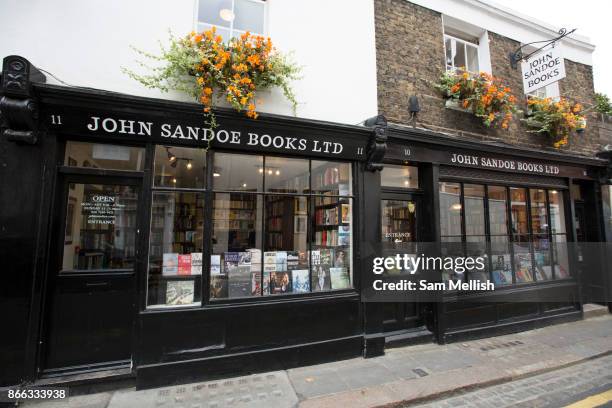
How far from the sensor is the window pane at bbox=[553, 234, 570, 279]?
7621 mm

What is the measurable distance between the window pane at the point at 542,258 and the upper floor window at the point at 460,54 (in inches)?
175

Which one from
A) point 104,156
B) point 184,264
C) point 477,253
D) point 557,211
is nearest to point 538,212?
point 557,211

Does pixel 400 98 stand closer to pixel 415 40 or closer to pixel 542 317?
pixel 415 40

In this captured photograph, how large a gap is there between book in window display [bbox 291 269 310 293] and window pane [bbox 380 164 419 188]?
7.62ft

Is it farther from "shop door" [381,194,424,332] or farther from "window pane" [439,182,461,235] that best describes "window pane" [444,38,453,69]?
"shop door" [381,194,424,332]

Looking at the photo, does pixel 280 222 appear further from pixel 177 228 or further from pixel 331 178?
pixel 177 228

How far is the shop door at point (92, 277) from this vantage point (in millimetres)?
4035

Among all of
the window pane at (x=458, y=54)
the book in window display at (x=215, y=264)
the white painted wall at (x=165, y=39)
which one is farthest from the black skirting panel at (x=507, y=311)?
the window pane at (x=458, y=54)

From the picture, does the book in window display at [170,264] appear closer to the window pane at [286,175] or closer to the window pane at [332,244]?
the window pane at [286,175]

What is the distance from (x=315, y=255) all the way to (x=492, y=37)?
22.9 feet

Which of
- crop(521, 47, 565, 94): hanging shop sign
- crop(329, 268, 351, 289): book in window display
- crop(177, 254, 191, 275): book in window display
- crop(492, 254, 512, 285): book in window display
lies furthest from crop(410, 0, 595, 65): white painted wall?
crop(177, 254, 191, 275): book in window display

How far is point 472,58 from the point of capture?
757cm

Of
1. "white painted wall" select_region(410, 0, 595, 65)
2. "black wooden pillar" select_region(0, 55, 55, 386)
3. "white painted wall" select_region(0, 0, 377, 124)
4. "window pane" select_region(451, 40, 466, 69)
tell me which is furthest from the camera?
"window pane" select_region(451, 40, 466, 69)

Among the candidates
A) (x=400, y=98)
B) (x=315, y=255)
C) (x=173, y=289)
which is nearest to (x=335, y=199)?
(x=315, y=255)
